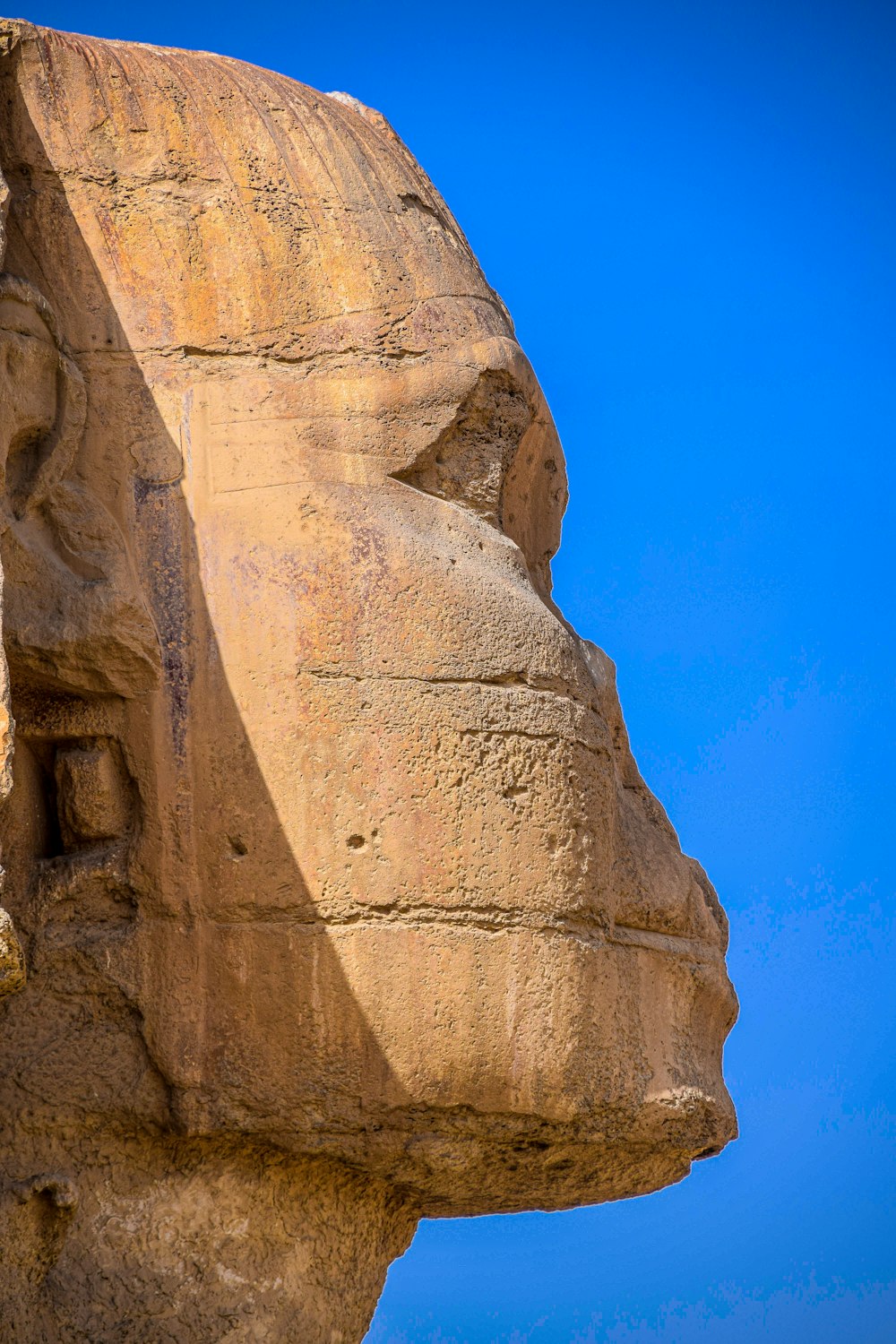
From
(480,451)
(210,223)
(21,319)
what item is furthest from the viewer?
(480,451)

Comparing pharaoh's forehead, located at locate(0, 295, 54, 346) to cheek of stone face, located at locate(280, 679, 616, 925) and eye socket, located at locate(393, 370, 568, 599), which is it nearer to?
eye socket, located at locate(393, 370, 568, 599)

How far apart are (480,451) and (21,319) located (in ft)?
3.92

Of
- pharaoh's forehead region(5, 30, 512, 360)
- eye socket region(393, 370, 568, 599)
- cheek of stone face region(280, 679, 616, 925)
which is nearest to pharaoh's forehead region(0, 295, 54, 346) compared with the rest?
pharaoh's forehead region(5, 30, 512, 360)

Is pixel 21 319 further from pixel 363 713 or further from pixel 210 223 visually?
pixel 363 713

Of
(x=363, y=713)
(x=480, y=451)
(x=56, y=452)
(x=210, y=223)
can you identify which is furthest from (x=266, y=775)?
(x=210, y=223)

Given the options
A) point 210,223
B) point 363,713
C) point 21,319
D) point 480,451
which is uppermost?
point 210,223

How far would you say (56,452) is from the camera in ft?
15.6

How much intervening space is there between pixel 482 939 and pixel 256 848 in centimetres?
56

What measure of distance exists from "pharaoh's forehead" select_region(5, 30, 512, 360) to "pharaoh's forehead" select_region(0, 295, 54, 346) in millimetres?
214

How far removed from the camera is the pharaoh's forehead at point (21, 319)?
15.2 feet

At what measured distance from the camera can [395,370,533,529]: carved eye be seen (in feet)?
16.6

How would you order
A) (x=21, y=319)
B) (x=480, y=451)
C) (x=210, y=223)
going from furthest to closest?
(x=480, y=451), (x=210, y=223), (x=21, y=319)

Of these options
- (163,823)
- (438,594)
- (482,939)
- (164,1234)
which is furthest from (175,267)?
(164,1234)

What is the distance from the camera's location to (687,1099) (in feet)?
16.5
